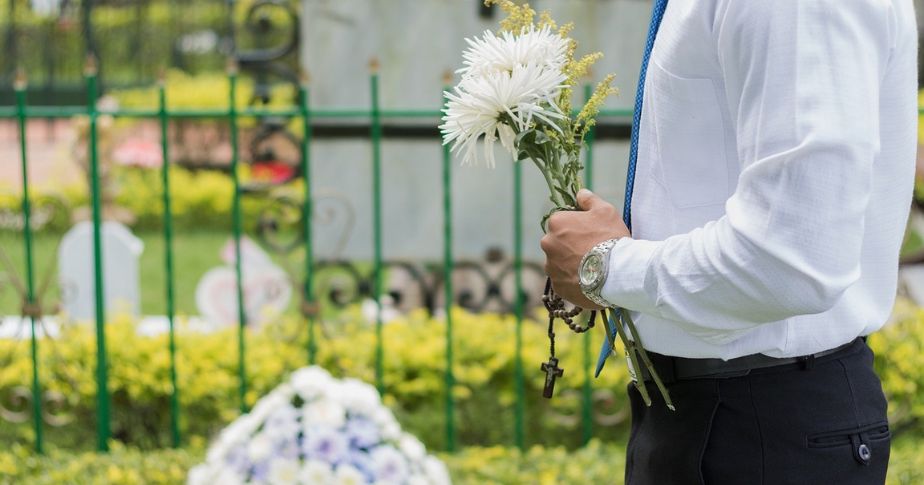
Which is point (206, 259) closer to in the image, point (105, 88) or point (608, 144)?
point (608, 144)

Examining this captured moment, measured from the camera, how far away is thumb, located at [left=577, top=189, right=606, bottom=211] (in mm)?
1449

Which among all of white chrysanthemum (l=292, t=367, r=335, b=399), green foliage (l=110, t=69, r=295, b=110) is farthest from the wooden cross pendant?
green foliage (l=110, t=69, r=295, b=110)

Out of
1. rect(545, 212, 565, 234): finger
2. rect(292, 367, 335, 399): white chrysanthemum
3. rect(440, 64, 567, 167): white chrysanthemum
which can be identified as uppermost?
rect(440, 64, 567, 167): white chrysanthemum

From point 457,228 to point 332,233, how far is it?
498mm

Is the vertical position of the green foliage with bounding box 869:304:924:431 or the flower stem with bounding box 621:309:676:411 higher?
the flower stem with bounding box 621:309:676:411

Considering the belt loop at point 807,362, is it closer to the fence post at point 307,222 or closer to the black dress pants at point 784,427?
the black dress pants at point 784,427

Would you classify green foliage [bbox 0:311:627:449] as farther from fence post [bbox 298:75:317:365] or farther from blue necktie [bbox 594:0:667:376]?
blue necktie [bbox 594:0:667:376]

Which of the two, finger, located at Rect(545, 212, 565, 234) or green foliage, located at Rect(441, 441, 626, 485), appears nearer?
finger, located at Rect(545, 212, 565, 234)

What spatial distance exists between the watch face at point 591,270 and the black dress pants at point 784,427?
0.20m

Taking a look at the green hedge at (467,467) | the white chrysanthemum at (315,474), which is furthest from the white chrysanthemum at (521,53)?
the green hedge at (467,467)

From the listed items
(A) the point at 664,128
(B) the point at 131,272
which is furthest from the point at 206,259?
(A) the point at 664,128

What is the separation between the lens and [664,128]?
1.40 metres

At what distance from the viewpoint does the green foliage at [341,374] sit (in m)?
3.71

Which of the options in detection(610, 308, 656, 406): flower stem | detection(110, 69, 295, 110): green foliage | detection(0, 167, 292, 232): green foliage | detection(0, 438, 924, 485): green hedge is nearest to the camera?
detection(610, 308, 656, 406): flower stem
